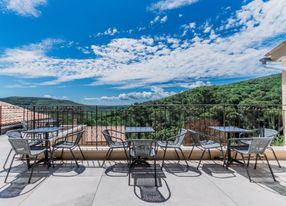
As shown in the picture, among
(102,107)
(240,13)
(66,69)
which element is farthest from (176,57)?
(102,107)

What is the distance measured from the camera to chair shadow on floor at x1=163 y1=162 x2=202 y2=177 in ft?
12.9

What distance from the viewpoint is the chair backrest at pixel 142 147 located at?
371 cm

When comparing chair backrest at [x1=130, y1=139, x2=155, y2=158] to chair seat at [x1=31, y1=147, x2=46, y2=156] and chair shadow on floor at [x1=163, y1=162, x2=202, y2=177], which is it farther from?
chair seat at [x1=31, y1=147, x2=46, y2=156]

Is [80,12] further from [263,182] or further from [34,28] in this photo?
[263,182]

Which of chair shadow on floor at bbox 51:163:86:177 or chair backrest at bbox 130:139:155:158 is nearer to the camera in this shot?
chair backrest at bbox 130:139:155:158

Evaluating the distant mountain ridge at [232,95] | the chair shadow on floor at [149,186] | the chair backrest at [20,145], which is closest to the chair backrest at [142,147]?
the chair shadow on floor at [149,186]

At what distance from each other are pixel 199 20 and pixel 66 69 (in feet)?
41.0

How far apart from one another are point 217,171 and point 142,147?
1.55 metres

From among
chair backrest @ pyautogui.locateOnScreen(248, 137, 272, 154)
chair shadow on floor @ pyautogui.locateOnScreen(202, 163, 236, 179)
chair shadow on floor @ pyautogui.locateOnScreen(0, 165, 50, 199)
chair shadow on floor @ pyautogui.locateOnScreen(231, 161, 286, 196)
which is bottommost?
Result: chair shadow on floor @ pyautogui.locateOnScreen(231, 161, 286, 196)

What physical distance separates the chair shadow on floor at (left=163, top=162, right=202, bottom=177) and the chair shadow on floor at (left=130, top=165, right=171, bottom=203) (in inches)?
8.7

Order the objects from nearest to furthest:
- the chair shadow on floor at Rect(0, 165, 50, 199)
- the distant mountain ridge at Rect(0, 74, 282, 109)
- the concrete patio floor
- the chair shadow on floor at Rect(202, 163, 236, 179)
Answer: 1. the concrete patio floor
2. the chair shadow on floor at Rect(0, 165, 50, 199)
3. the chair shadow on floor at Rect(202, 163, 236, 179)
4. the distant mountain ridge at Rect(0, 74, 282, 109)

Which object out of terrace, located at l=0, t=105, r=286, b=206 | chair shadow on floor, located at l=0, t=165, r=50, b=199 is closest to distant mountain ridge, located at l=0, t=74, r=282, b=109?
terrace, located at l=0, t=105, r=286, b=206

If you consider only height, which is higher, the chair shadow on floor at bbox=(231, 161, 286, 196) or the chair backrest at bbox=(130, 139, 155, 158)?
the chair backrest at bbox=(130, 139, 155, 158)

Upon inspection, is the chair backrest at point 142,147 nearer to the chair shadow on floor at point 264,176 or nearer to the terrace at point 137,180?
the terrace at point 137,180
